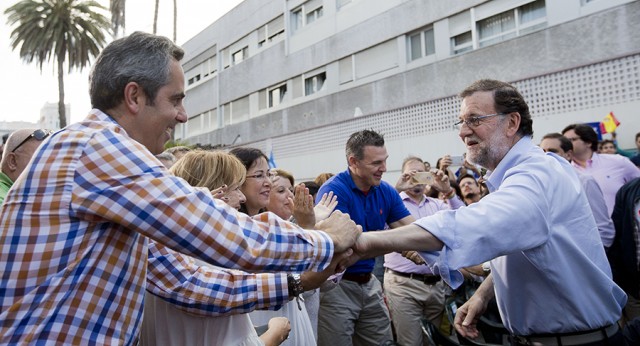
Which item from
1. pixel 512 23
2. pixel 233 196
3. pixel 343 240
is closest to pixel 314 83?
pixel 512 23

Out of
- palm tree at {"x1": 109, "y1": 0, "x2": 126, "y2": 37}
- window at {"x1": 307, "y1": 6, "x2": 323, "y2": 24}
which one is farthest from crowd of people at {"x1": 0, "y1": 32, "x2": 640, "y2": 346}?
palm tree at {"x1": 109, "y1": 0, "x2": 126, "y2": 37}

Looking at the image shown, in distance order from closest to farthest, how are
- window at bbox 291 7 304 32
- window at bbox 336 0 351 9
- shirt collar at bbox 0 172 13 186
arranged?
shirt collar at bbox 0 172 13 186
window at bbox 336 0 351 9
window at bbox 291 7 304 32

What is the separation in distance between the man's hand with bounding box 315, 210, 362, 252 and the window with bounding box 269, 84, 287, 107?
59.7 ft

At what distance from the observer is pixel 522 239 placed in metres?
1.75

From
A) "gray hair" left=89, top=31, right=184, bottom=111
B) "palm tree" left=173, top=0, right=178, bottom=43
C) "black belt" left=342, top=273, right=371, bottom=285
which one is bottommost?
"black belt" left=342, top=273, right=371, bottom=285

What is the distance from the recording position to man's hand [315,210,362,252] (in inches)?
68.1

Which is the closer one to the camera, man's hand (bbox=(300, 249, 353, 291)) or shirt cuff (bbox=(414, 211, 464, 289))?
shirt cuff (bbox=(414, 211, 464, 289))

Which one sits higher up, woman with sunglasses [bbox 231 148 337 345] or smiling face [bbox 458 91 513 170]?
smiling face [bbox 458 91 513 170]

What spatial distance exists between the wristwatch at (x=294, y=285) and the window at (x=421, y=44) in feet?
40.0

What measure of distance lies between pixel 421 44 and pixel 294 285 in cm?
1260

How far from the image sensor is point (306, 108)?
59.1ft

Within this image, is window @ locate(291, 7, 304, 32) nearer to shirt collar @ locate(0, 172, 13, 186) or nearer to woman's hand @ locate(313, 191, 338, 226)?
shirt collar @ locate(0, 172, 13, 186)

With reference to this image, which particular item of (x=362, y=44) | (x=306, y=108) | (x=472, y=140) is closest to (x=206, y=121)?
(x=306, y=108)

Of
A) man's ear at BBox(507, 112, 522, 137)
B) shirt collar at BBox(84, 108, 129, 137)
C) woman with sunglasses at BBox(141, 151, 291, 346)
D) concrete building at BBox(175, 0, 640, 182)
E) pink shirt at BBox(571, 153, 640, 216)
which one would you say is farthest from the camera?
concrete building at BBox(175, 0, 640, 182)
